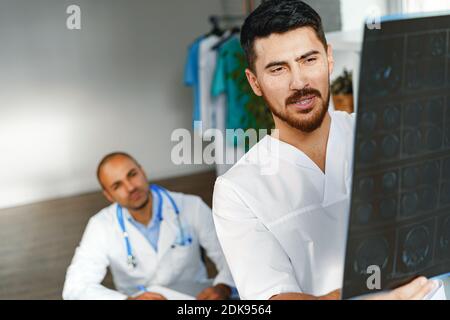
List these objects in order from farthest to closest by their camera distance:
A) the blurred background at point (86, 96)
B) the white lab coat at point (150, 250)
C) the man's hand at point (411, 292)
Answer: the blurred background at point (86, 96) → the white lab coat at point (150, 250) → the man's hand at point (411, 292)

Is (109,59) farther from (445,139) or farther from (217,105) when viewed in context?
(445,139)

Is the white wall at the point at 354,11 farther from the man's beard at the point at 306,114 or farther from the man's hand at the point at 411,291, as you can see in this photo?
the man's hand at the point at 411,291

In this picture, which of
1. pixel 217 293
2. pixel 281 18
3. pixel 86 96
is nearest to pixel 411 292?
pixel 281 18

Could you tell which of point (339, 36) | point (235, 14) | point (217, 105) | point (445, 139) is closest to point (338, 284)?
point (445, 139)

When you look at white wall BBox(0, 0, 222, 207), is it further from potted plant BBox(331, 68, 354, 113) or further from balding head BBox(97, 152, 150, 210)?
potted plant BBox(331, 68, 354, 113)

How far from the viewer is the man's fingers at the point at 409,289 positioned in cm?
96

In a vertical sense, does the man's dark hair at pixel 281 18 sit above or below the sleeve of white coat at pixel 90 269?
above

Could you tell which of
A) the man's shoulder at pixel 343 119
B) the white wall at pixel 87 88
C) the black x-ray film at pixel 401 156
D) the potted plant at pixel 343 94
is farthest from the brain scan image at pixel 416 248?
the white wall at pixel 87 88

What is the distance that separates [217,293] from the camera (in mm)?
2205

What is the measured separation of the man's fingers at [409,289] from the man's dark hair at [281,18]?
364 mm

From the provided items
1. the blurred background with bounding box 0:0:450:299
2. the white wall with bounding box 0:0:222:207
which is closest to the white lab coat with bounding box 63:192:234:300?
the blurred background with bounding box 0:0:450:299

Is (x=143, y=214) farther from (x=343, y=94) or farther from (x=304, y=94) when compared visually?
(x=304, y=94)

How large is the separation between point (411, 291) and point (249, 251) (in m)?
0.25

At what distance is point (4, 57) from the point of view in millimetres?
4656
